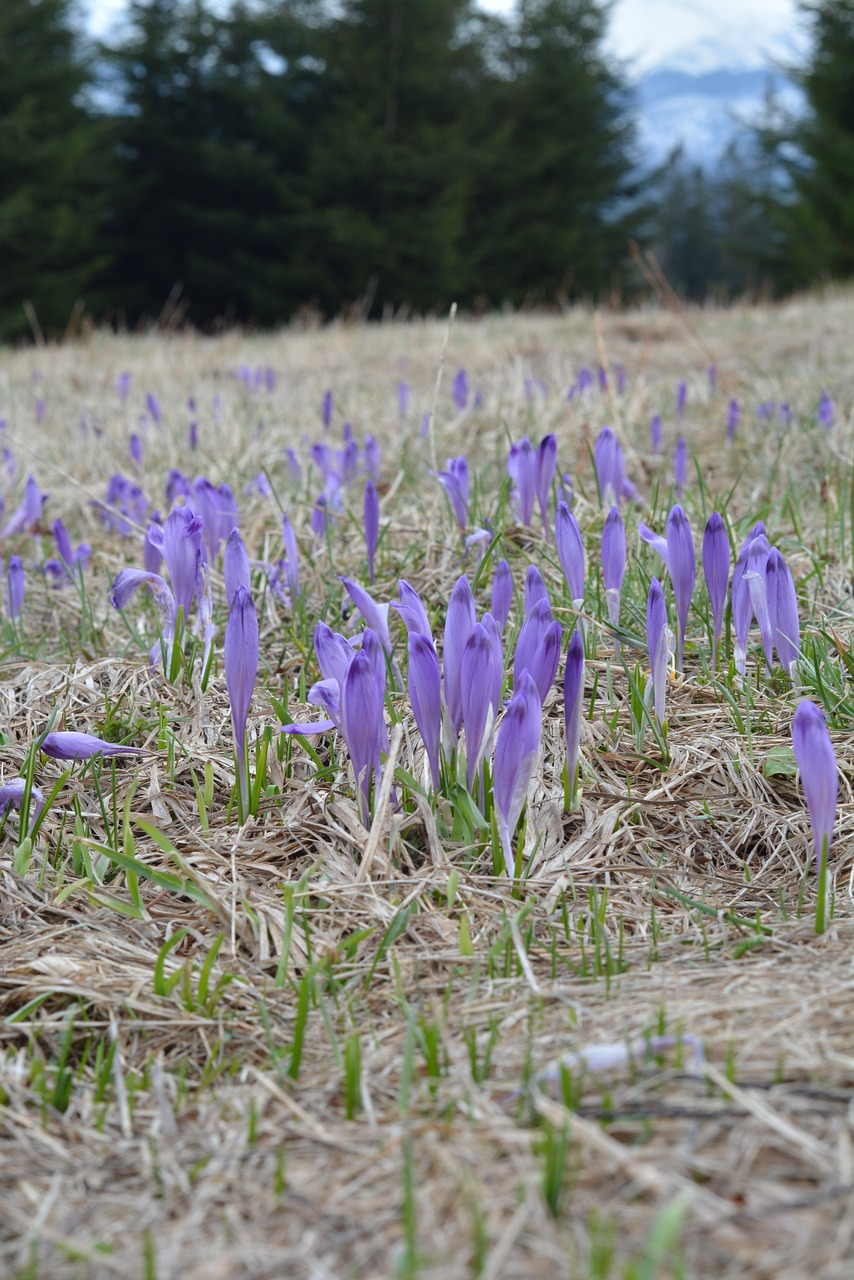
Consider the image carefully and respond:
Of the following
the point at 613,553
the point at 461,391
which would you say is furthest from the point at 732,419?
the point at 613,553

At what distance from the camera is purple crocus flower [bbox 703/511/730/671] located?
1.99 metres

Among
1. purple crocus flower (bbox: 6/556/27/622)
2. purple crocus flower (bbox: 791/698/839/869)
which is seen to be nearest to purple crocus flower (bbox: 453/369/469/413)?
purple crocus flower (bbox: 6/556/27/622)

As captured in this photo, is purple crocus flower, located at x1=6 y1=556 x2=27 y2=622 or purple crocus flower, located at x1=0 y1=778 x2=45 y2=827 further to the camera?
purple crocus flower, located at x1=6 y1=556 x2=27 y2=622

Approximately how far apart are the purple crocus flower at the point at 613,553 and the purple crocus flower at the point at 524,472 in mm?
593

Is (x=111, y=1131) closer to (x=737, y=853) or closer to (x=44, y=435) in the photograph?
(x=737, y=853)

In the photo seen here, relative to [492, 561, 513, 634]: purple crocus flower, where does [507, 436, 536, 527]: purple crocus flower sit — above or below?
above

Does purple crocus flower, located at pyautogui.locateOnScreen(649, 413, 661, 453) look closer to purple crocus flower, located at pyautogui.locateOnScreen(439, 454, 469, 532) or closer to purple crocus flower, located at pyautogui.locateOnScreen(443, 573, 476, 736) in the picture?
purple crocus flower, located at pyautogui.locateOnScreen(439, 454, 469, 532)

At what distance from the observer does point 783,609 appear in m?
1.95

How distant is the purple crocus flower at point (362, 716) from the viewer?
1.54 m

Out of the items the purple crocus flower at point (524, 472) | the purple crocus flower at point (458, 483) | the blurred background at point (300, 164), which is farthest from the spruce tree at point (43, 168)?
the purple crocus flower at point (524, 472)

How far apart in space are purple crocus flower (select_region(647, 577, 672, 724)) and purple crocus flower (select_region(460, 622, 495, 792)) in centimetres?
36

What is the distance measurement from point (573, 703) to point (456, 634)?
21cm

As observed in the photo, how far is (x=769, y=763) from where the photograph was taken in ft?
6.05

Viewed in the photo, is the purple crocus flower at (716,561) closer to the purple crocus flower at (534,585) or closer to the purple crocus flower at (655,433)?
the purple crocus flower at (534,585)
